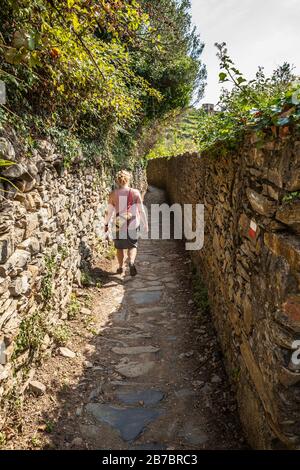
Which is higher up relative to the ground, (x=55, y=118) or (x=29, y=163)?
(x=55, y=118)

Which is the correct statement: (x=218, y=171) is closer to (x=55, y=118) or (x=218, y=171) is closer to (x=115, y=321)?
(x=55, y=118)

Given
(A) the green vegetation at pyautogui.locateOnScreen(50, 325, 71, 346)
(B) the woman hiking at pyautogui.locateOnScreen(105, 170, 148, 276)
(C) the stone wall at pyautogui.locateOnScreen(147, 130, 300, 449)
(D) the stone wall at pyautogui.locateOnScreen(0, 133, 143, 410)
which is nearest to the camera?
(C) the stone wall at pyautogui.locateOnScreen(147, 130, 300, 449)

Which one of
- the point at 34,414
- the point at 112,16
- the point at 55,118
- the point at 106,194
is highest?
the point at 112,16

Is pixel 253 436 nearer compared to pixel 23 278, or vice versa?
pixel 253 436

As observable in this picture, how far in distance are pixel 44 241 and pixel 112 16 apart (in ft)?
9.11

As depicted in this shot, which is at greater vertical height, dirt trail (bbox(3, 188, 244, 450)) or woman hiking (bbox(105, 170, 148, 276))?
woman hiking (bbox(105, 170, 148, 276))

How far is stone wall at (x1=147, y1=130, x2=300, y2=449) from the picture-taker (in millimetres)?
1729

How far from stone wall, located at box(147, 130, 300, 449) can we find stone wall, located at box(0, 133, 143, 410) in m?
1.83

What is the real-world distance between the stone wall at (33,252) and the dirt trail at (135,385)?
366 millimetres

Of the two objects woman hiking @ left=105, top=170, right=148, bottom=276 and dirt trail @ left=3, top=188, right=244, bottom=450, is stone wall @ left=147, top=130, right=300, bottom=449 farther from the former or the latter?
woman hiking @ left=105, top=170, right=148, bottom=276

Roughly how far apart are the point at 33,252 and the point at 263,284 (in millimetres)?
2192

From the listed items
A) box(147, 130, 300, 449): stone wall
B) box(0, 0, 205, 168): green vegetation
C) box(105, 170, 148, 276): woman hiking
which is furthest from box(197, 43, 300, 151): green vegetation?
box(105, 170, 148, 276): woman hiking

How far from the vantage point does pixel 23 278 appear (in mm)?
2879

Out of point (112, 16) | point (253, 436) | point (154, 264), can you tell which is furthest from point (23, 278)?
point (154, 264)
